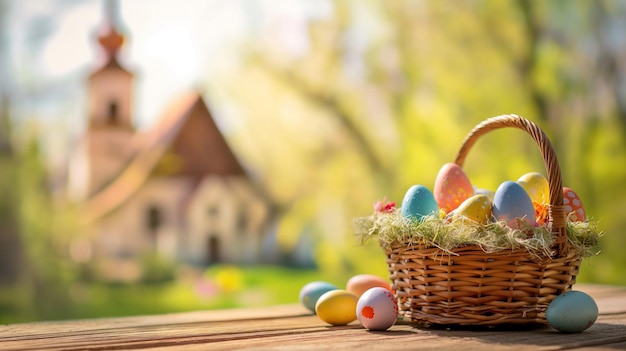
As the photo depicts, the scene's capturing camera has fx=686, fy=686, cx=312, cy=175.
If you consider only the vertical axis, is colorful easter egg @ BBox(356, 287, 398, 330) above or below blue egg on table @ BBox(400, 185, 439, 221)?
below

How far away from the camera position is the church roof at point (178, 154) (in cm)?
445

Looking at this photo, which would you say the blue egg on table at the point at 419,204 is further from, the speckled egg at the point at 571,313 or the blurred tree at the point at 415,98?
the blurred tree at the point at 415,98

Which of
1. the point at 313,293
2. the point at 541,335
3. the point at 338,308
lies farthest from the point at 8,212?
the point at 541,335

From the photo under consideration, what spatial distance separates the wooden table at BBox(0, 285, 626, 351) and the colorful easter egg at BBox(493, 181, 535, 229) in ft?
0.69

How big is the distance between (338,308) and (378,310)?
0.44 ft

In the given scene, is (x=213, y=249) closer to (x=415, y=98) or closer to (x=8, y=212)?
(x=8, y=212)

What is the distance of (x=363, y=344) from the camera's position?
3.73ft

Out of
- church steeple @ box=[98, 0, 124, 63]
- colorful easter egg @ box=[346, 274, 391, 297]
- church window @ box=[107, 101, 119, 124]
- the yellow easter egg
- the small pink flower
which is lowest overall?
colorful easter egg @ box=[346, 274, 391, 297]

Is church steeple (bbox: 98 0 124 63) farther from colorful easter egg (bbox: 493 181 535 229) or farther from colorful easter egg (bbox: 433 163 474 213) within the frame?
colorful easter egg (bbox: 493 181 535 229)

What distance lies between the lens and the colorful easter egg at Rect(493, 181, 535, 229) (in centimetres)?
128

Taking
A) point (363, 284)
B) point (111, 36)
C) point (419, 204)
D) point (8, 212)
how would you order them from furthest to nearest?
point (111, 36) → point (8, 212) → point (363, 284) → point (419, 204)

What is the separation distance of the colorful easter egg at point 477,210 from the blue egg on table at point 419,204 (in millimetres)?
60

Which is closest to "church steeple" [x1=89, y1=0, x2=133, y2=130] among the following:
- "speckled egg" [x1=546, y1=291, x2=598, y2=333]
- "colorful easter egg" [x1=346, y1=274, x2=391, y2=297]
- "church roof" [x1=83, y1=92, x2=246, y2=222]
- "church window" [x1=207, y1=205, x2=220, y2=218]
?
"church roof" [x1=83, y1=92, x2=246, y2=222]

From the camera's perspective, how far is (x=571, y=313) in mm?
1246
